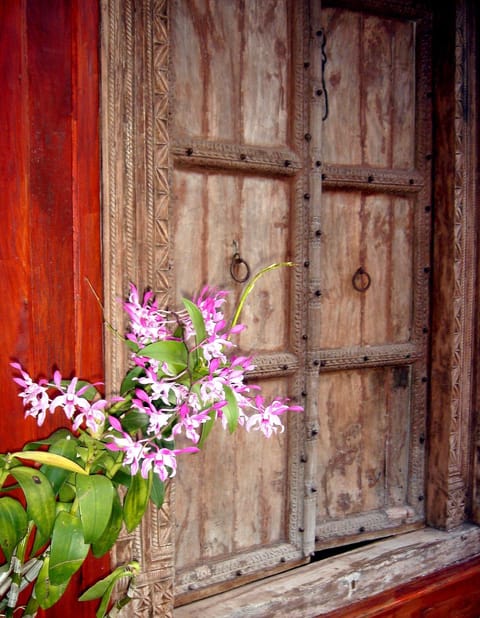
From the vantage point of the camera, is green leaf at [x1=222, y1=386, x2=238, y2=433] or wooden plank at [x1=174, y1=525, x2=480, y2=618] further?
wooden plank at [x1=174, y1=525, x2=480, y2=618]

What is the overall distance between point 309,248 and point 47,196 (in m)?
0.68

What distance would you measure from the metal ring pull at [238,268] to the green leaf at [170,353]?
639 millimetres

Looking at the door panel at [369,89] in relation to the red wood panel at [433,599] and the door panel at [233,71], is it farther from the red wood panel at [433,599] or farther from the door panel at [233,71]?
the red wood panel at [433,599]

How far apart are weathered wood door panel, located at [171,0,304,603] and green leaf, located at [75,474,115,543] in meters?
0.67

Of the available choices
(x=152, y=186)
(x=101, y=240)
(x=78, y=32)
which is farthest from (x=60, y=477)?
(x=78, y=32)

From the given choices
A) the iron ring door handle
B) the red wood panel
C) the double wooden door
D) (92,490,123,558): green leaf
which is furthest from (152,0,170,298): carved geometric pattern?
the red wood panel

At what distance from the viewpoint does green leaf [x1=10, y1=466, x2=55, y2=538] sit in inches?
29.4

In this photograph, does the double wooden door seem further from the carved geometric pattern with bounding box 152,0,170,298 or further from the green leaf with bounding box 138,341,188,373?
the green leaf with bounding box 138,341,188,373

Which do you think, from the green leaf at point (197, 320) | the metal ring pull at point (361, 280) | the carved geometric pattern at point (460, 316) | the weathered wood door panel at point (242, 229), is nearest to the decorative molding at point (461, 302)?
the carved geometric pattern at point (460, 316)

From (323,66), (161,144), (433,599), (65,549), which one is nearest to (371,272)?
(323,66)

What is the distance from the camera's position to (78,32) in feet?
3.61

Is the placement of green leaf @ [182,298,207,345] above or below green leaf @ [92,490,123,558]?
above

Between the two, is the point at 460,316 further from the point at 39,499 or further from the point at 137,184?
the point at 39,499

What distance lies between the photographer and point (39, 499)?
0.75 meters
